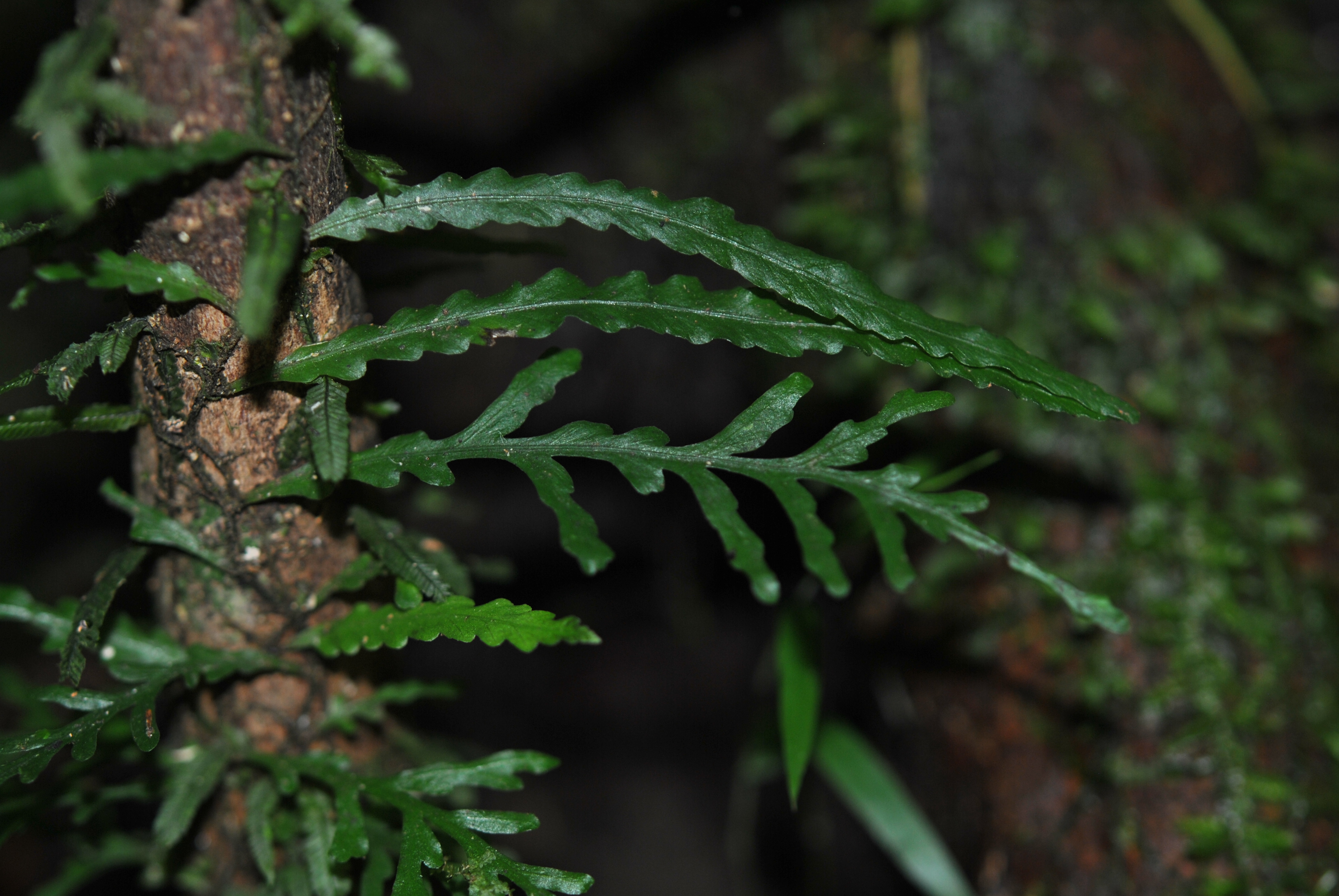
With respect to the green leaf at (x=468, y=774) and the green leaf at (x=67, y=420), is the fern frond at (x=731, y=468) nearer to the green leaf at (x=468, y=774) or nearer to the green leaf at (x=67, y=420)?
the green leaf at (x=67, y=420)

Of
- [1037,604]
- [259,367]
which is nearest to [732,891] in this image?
[1037,604]

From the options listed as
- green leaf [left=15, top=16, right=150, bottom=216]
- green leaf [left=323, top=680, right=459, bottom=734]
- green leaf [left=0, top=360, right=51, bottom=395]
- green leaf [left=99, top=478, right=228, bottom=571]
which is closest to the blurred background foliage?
green leaf [left=323, top=680, right=459, bottom=734]

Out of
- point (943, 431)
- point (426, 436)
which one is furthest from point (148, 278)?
point (943, 431)

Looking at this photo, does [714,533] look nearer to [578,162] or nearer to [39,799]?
[578,162]

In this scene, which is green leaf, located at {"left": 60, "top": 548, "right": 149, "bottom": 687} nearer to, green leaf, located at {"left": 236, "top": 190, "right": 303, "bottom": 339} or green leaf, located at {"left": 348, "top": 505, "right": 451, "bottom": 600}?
green leaf, located at {"left": 348, "top": 505, "right": 451, "bottom": 600}

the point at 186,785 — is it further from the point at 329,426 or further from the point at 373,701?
the point at 329,426
